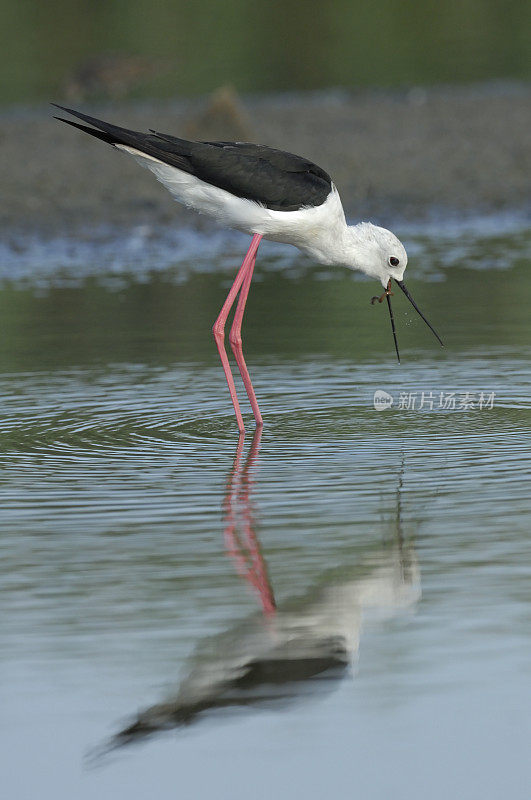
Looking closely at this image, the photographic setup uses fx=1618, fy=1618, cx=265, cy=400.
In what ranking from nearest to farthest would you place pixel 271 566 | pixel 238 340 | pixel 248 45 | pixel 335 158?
pixel 271 566 → pixel 238 340 → pixel 335 158 → pixel 248 45

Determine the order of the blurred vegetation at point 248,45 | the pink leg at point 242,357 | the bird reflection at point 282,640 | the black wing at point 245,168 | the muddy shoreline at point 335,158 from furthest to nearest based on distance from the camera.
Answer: the blurred vegetation at point 248,45
the muddy shoreline at point 335,158
the pink leg at point 242,357
the black wing at point 245,168
the bird reflection at point 282,640

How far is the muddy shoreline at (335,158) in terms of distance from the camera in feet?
49.0

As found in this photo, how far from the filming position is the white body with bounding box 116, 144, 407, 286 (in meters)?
7.63

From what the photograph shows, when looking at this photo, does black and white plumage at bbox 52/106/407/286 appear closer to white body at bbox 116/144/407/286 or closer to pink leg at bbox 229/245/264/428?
white body at bbox 116/144/407/286

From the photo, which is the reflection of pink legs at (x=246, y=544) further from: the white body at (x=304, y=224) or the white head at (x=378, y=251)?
the white head at (x=378, y=251)

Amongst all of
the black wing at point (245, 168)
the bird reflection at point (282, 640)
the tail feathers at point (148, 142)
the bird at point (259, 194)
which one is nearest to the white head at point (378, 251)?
the bird at point (259, 194)

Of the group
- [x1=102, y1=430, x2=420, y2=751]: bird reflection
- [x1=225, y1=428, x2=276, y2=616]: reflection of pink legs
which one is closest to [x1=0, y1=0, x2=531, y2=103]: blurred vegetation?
[x1=225, y1=428, x2=276, y2=616]: reflection of pink legs

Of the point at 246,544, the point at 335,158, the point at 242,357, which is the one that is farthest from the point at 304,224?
the point at 335,158

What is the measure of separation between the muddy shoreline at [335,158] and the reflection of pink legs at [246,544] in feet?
27.5

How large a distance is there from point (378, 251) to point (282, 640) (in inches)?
157

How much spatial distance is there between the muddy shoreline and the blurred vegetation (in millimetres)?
2158

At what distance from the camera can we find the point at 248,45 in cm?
2933

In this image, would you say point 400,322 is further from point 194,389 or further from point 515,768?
point 515,768

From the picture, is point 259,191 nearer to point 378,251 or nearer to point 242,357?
point 378,251
